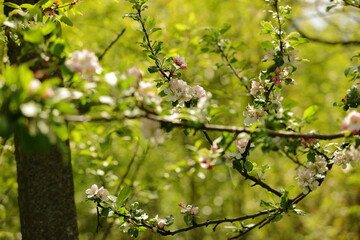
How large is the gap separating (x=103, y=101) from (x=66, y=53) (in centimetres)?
33

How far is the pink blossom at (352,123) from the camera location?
1411 mm

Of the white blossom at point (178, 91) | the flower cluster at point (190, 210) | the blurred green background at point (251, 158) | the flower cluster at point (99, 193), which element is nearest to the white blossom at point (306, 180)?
the flower cluster at point (190, 210)

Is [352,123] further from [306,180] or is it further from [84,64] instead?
[84,64]

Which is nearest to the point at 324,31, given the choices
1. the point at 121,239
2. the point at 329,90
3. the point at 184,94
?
the point at 329,90

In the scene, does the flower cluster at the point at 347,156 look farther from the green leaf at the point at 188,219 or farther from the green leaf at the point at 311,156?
the green leaf at the point at 188,219

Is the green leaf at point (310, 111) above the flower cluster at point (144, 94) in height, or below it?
below

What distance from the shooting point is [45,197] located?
211cm

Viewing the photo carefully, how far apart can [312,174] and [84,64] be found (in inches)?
49.2

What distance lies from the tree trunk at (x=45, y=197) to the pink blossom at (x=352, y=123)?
133 centimetres

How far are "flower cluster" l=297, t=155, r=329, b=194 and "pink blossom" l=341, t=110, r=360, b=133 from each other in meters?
0.57

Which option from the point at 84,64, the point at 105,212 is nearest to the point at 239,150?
the point at 105,212

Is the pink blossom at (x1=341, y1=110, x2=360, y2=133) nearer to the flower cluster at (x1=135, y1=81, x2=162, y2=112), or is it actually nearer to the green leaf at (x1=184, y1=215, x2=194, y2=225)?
the flower cluster at (x1=135, y1=81, x2=162, y2=112)

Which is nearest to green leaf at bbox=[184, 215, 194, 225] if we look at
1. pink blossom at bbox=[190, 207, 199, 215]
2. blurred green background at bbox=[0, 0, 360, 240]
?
pink blossom at bbox=[190, 207, 199, 215]

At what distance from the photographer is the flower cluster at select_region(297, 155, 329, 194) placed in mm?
1973
